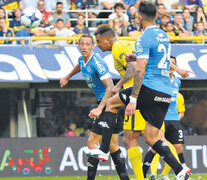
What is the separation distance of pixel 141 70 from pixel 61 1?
10919mm

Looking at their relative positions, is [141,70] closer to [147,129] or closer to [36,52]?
[147,129]

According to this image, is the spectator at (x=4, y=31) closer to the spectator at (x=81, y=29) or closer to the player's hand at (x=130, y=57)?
the spectator at (x=81, y=29)

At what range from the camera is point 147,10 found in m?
7.63

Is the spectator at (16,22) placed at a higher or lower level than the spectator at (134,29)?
higher

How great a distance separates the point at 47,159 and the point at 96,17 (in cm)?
543

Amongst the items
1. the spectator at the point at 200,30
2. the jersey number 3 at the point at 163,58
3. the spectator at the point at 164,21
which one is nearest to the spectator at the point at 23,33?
the spectator at the point at 164,21

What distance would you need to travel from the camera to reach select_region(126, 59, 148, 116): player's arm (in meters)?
7.40

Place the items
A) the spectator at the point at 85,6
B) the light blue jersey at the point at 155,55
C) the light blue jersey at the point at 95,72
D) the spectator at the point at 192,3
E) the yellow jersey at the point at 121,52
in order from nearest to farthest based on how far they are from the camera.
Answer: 1. the light blue jersey at the point at 155,55
2. the yellow jersey at the point at 121,52
3. the light blue jersey at the point at 95,72
4. the spectator at the point at 85,6
5. the spectator at the point at 192,3

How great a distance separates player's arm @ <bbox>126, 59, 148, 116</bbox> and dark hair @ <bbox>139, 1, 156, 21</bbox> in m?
0.60

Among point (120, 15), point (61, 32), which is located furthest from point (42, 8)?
point (120, 15)

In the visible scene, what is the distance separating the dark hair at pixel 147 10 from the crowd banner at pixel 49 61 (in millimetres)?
7580

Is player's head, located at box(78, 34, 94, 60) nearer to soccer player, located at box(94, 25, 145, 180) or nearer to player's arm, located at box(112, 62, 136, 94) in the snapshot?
soccer player, located at box(94, 25, 145, 180)

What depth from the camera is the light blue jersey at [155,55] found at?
751cm

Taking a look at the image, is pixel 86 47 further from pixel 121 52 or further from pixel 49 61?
pixel 49 61
